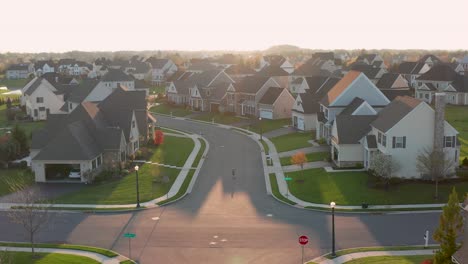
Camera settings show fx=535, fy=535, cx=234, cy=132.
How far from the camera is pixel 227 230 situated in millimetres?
35406

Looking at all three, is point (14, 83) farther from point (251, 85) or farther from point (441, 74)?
point (441, 74)

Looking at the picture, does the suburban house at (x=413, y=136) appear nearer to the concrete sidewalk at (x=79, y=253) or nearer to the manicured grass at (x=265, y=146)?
the manicured grass at (x=265, y=146)

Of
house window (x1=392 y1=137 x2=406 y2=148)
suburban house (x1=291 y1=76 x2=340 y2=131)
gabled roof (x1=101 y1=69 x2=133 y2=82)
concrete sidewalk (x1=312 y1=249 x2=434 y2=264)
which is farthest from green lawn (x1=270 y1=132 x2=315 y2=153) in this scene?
gabled roof (x1=101 y1=69 x2=133 y2=82)

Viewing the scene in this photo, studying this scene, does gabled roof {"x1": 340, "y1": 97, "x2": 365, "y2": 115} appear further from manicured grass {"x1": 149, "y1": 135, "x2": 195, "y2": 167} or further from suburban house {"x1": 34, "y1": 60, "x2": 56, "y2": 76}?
suburban house {"x1": 34, "y1": 60, "x2": 56, "y2": 76}

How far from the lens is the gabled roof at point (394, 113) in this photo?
152 feet

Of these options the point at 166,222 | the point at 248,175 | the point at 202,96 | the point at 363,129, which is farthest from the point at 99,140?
the point at 202,96

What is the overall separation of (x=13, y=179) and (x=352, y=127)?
3246 centimetres

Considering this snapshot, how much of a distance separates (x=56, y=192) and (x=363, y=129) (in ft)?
94.8

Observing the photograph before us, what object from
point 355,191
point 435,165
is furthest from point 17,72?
point 435,165

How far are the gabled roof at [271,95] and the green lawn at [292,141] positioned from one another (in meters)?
13.5

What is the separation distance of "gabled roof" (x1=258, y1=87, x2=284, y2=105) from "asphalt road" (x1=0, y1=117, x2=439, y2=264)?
133 feet

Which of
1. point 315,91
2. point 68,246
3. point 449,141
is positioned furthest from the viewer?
point 315,91

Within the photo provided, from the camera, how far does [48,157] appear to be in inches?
1905

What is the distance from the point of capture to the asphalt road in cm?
3152
